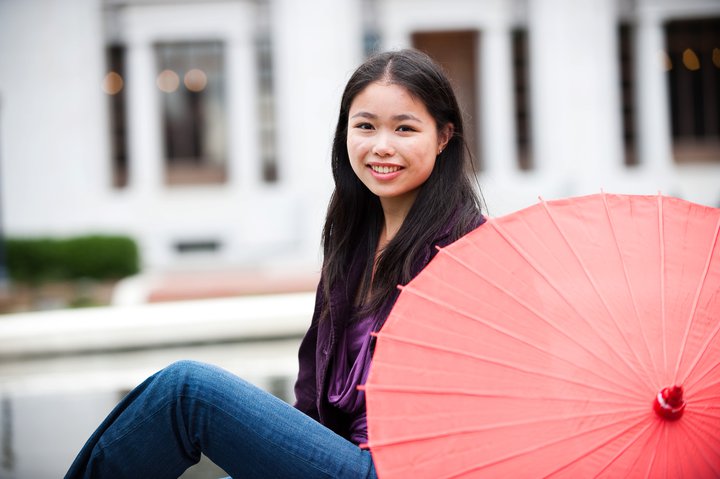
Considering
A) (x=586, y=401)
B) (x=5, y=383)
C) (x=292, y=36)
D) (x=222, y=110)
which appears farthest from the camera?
(x=222, y=110)

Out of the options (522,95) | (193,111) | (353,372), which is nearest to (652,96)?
(522,95)

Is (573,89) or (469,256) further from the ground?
(573,89)

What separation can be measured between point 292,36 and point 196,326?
9.61 m

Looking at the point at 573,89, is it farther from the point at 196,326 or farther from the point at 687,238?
the point at 687,238

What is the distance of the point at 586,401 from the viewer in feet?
5.85

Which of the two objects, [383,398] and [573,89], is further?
[573,89]

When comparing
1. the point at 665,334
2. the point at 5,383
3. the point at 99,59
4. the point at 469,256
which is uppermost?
the point at 99,59

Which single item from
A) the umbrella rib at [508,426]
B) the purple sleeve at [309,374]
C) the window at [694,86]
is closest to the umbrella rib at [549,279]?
the umbrella rib at [508,426]

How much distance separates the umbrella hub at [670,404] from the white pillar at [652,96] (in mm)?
16507

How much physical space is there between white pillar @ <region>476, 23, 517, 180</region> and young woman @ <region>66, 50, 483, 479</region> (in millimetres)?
14429

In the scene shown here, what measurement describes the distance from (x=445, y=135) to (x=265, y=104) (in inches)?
592

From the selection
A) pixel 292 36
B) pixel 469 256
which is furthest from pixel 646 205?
pixel 292 36

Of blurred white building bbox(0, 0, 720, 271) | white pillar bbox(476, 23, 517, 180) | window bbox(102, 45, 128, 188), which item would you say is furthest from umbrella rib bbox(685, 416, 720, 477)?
window bbox(102, 45, 128, 188)

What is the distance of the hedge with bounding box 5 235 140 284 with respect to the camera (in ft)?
46.0
